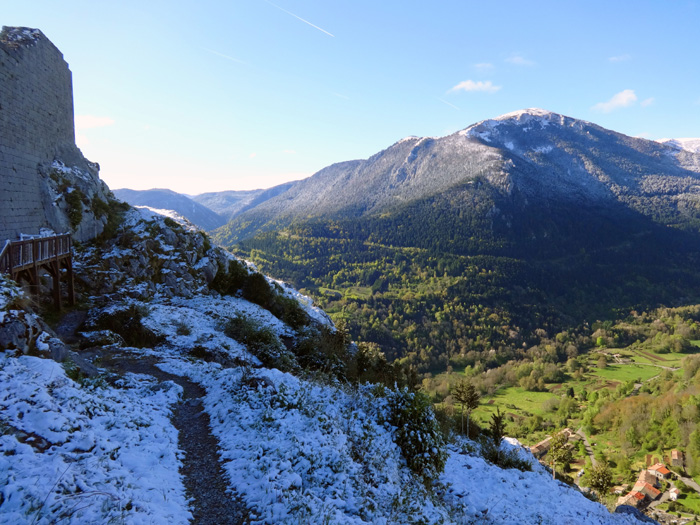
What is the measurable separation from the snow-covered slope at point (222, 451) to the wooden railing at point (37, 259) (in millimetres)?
2842

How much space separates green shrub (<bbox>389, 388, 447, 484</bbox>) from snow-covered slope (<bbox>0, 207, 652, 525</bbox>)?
0.10 m

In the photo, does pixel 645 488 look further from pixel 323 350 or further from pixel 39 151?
pixel 39 151

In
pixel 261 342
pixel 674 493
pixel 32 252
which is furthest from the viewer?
pixel 674 493

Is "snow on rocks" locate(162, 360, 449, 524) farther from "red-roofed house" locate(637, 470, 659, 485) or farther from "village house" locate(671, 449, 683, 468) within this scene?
"village house" locate(671, 449, 683, 468)

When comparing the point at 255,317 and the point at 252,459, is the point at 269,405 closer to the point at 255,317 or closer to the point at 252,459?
the point at 252,459

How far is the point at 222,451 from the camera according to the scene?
8.27 metres

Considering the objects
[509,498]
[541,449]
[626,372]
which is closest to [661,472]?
[541,449]

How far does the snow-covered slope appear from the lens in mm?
5492

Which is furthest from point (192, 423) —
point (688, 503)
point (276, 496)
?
point (688, 503)

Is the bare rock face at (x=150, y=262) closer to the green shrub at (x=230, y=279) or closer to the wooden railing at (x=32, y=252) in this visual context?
the green shrub at (x=230, y=279)

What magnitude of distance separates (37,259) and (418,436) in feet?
58.5

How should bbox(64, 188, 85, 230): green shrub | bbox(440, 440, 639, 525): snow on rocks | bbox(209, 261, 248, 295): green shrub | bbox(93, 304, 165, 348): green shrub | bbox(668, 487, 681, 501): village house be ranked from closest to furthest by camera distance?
bbox(440, 440, 639, 525): snow on rocks → bbox(93, 304, 165, 348): green shrub → bbox(64, 188, 85, 230): green shrub → bbox(209, 261, 248, 295): green shrub → bbox(668, 487, 681, 501): village house

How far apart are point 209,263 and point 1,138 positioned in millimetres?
14650

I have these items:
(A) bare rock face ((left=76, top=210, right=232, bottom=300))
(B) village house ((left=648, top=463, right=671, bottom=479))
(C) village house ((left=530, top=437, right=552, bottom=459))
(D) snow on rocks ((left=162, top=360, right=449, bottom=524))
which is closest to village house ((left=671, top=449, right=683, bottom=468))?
(B) village house ((left=648, top=463, right=671, bottom=479))
